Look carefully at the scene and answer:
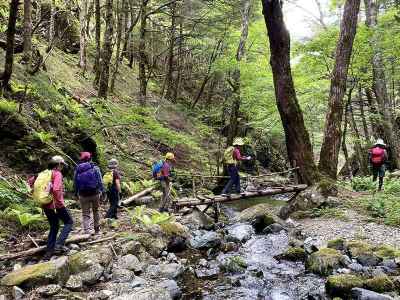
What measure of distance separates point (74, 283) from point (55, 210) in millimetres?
1582

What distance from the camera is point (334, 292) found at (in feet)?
22.5

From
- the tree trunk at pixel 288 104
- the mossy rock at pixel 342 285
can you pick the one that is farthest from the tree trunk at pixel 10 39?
the mossy rock at pixel 342 285

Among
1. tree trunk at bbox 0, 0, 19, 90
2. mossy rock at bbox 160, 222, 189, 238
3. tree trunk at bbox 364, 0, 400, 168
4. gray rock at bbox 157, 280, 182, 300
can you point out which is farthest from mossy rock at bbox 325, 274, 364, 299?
tree trunk at bbox 364, 0, 400, 168

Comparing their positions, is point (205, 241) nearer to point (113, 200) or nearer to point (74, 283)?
point (113, 200)

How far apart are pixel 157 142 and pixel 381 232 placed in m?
13.0

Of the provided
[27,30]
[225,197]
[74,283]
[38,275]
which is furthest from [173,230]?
[27,30]

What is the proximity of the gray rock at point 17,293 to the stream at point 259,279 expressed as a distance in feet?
8.93

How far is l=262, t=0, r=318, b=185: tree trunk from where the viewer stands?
42.6 ft

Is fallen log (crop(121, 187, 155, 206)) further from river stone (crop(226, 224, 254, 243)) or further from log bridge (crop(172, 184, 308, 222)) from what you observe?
river stone (crop(226, 224, 254, 243))

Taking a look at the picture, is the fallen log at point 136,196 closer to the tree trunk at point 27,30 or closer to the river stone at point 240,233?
the river stone at point 240,233

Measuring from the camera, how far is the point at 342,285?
22.4 feet

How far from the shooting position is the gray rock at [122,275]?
7514 millimetres

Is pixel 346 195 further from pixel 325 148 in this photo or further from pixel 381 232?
pixel 381 232

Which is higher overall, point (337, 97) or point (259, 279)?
point (337, 97)
